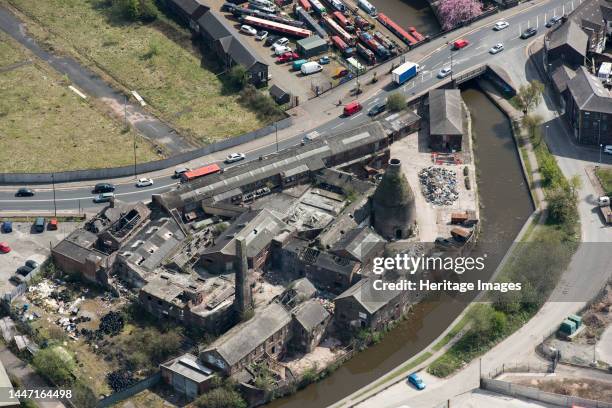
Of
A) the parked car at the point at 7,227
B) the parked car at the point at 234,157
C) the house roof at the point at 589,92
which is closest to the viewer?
the parked car at the point at 7,227

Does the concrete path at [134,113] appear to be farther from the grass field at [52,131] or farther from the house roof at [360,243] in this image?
the house roof at [360,243]

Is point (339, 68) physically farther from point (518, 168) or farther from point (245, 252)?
point (245, 252)

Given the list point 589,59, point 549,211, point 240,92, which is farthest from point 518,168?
point 240,92

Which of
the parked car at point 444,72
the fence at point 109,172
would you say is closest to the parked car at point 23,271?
the fence at point 109,172

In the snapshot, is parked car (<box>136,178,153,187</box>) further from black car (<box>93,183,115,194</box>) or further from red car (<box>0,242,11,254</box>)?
red car (<box>0,242,11,254</box>)

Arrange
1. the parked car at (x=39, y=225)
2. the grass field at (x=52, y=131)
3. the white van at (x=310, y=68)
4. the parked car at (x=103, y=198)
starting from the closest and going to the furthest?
the parked car at (x=39, y=225), the parked car at (x=103, y=198), the grass field at (x=52, y=131), the white van at (x=310, y=68)

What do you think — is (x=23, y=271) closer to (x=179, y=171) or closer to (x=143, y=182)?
(x=143, y=182)

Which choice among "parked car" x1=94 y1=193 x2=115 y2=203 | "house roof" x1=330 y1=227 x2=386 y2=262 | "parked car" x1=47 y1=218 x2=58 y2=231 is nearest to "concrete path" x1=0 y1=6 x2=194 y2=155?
"parked car" x1=94 y1=193 x2=115 y2=203
